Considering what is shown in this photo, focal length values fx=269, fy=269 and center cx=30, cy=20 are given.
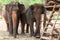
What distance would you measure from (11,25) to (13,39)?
0.93 m

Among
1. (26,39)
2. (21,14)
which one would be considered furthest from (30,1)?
(26,39)

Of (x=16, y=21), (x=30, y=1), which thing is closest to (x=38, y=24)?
(x=16, y=21)

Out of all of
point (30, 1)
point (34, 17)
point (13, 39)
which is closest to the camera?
point (13, 39)

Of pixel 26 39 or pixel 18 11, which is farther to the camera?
pixel 18 11

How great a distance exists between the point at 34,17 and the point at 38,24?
0.33 meters

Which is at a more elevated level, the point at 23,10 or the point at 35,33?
the point at 23,10

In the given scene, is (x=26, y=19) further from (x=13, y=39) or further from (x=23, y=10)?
(x=13, y=39)

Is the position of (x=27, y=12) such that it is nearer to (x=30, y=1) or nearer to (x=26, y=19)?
(x=26, y=19)

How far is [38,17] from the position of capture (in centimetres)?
872

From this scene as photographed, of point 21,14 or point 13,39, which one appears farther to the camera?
point 21,14

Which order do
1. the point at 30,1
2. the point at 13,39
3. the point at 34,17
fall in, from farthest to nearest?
the point at 30,1, the point at 34,17, the point at 13,39

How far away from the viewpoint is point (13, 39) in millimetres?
8344

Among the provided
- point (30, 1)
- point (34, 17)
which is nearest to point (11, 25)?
point (34, 17)

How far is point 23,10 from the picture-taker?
936 cm
